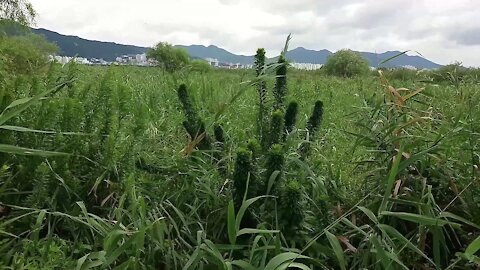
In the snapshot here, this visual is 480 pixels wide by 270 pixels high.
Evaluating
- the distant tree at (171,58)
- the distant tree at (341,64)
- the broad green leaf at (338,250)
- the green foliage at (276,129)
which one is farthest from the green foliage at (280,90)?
the distant tree at (341,64)

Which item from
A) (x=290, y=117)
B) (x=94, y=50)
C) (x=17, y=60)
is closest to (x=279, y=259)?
(x=290, y=117)

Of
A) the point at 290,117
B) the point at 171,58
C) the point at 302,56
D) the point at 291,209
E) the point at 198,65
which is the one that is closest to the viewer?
the point at 291,209

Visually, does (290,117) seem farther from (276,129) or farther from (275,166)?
(275,166)

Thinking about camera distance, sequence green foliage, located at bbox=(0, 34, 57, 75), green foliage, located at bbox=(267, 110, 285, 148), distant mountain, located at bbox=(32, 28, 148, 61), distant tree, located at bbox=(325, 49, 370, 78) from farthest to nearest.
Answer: distant tree, located at bbox=(325, 49, 370, 78) < distant mountain, located at bbox=(32, 28, 148, 61) < green foliage, located at bbox=(0, 34, 57, 75) < green foliage, located at bbox=(267, 110, 285, 148)

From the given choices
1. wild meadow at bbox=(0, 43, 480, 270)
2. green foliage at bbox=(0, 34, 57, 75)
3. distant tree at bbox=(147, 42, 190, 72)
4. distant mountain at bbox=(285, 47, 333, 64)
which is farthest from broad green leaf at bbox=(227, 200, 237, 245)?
distant tree at bbox=(147, 42, 190, 72)


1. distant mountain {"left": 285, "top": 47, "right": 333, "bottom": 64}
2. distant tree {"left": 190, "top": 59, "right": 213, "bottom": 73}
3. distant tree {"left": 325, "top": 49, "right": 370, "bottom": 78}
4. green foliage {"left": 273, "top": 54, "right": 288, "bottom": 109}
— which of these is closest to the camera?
green foliage {"left": 273, "top": 54, "right": 288, "bottom": 109}

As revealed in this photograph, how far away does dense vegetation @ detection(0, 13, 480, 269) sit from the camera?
5.23 ft

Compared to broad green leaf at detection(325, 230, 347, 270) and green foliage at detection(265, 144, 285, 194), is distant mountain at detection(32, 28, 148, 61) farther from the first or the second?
broad green leaf at detection(325, 230, 347, 270)

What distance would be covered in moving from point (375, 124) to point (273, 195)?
2.49 feet

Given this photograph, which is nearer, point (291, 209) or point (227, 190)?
point (291, 209)

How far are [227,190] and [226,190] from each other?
0.03 m

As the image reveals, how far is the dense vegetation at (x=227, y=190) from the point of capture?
1.59 metres

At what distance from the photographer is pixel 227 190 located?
1952 mm

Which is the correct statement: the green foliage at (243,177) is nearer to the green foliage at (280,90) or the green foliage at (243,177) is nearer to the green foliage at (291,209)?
the green foliage at (291,209)
